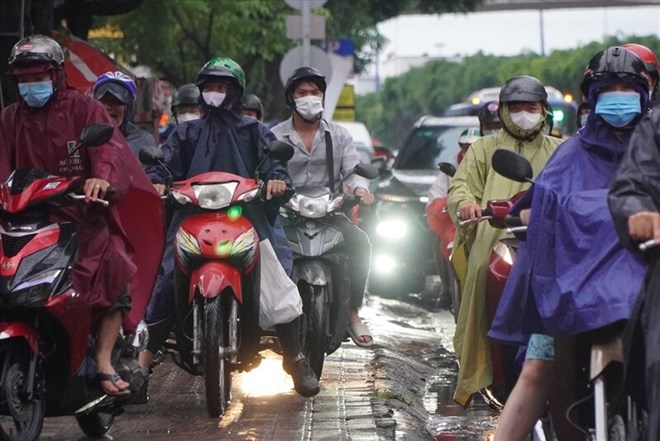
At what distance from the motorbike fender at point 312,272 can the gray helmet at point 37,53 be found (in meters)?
2.54

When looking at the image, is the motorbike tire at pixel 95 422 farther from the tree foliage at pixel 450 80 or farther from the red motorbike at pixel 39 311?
the tree foliage at pixel 450 80

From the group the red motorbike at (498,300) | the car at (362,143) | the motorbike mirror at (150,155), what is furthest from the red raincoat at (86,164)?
the car at (362,143)

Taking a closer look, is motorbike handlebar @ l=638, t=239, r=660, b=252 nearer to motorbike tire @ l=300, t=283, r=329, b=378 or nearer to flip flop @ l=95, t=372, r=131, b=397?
flip flop @ l=95, t=372, r=131, b=397

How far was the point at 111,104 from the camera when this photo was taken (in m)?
10.6

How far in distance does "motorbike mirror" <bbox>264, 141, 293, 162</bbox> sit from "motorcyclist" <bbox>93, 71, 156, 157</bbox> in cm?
153

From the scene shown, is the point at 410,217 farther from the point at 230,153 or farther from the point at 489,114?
the point at 230,153

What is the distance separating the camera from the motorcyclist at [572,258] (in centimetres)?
586

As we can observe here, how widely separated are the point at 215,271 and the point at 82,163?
1.17m

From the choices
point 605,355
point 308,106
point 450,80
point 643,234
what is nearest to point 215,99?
point 308,106

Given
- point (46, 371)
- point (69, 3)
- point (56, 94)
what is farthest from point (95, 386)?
point (69, 3)

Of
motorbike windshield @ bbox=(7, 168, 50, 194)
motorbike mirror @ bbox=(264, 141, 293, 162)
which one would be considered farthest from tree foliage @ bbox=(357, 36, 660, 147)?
motorbike windshield @ bbox=(7, 168, 50, 194)

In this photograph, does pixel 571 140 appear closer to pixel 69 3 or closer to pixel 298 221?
pixel 298 221

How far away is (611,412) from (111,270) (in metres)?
2.76

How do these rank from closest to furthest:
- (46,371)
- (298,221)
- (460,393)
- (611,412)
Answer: (611,412), (46,371), (460,393), (298,221)
